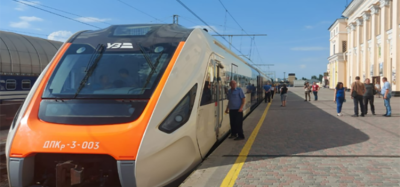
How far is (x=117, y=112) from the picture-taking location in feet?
15.8

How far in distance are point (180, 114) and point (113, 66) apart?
132 cm

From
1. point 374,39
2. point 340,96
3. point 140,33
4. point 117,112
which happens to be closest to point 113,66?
point 140,33

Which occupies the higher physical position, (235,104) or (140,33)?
(140,33)

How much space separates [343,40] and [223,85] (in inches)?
2616

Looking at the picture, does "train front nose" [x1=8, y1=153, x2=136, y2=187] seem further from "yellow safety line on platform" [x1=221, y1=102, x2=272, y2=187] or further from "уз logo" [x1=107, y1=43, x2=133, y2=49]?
"уз logo" [x1=107, y1=43, x2=133, y2=49]

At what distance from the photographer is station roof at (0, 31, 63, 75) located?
14085 mm

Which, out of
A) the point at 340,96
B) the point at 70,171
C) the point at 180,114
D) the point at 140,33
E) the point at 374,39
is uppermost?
the point at 374,39

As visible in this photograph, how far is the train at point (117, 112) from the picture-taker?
174 inches

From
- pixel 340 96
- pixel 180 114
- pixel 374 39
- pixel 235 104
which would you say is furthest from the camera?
pixel 374 39

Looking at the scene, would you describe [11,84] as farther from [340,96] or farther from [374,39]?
[374,39]

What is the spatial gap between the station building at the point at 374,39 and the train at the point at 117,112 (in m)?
33.6

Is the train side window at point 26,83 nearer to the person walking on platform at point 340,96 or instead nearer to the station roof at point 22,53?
the station roof at point 22,53

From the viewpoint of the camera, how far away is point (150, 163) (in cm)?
447

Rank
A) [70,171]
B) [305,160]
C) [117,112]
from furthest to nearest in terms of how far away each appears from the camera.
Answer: [305,160] < [117,112] < [70,171]
